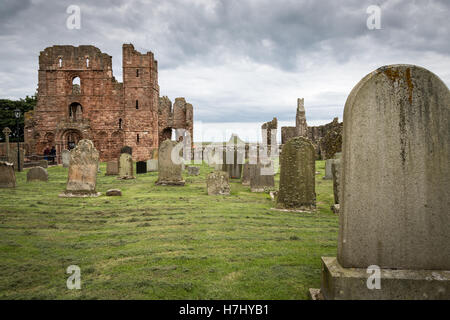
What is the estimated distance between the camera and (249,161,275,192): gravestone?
31.7 ft

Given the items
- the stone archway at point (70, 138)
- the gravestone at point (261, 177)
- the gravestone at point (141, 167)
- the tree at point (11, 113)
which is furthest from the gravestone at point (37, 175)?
the tree at point (11, 113)

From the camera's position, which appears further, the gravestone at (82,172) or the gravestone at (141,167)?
the gravestone at (141,167)

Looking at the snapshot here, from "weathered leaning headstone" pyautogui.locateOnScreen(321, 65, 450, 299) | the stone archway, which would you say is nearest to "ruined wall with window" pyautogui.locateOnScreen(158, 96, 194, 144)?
the stone archway

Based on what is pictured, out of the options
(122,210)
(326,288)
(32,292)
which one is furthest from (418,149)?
(122,210)

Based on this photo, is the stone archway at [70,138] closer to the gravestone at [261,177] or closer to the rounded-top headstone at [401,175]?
the gravestone at [261,177]

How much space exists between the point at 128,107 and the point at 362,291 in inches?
1157

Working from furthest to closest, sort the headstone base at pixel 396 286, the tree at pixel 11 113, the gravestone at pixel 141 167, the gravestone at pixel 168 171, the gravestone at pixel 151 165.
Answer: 1. the tree at pixel 11 113
2. the gravestone at pixel 151 165
3. the gravestone at pixel 141 167
4. the gravestone at pixel 168 171
5. the headstone base at pixel 396 286

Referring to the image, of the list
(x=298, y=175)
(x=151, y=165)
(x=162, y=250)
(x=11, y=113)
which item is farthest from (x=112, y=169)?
(x=11, y=113)

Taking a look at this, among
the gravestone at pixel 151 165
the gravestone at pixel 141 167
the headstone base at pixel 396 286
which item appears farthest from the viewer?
the gravestone at pixel 151 165

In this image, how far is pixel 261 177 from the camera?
9.67m

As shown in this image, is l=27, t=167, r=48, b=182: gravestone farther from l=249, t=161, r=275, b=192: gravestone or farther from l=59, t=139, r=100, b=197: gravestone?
l=249, t=161, r=275, b=192: gravestone

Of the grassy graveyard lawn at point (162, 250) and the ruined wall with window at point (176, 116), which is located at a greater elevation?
the ruined wall with window at point (176, 116)

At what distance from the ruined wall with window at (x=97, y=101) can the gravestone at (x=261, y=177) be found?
792 inches

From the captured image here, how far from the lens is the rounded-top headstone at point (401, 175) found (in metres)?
2.11
